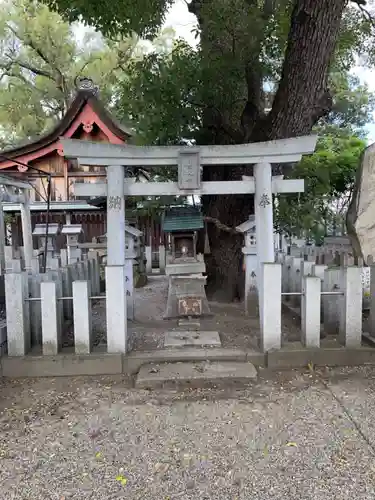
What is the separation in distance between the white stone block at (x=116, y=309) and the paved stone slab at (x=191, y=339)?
0.67 metres

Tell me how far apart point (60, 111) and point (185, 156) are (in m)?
20.6

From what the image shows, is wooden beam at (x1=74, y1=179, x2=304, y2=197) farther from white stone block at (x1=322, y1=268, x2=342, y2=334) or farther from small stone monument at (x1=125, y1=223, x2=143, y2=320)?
small stone monument at (x1=125, y1=223, x2=143, y2=320)

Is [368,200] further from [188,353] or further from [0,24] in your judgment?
[0,24]

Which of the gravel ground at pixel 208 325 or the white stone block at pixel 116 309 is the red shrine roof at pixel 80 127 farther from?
the white stone block at pixel 116 309

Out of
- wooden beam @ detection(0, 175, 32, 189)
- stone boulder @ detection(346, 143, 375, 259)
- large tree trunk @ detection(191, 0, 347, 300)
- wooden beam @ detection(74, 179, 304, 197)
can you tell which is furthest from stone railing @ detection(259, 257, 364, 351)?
wooden beam @ detection(0, 175, 32, 189)

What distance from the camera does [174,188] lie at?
16.2 feet

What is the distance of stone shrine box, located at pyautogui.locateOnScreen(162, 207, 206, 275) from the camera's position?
5.89m

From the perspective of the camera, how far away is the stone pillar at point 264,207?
193 inches

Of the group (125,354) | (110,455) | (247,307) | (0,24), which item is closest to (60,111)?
(0,24)

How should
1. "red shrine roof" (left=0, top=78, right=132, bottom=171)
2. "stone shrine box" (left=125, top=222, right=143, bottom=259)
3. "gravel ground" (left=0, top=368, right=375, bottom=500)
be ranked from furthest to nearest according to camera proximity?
"red shrine roof" (left=0, top=78, right=132, bottom=171) → "stone shrine box" (left=125, top=222, right=143, bottom=259) → "gravel ground" (left=0, top=368, right=375, bottom=500)

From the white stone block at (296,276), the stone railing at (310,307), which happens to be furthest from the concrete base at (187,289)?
the stone railing at (310,307)

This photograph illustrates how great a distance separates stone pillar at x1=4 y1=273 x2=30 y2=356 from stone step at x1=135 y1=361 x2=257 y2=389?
125 cm

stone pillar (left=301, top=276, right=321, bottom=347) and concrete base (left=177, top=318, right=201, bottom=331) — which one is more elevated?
stone pillar (left=301, top=276, right=321, bottom=347)

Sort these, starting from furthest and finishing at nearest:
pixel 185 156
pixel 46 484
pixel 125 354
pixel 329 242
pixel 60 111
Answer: pixel 60 111, pixel 329 242, pixel 185 156, pixel 125 354, pixel 46 484
